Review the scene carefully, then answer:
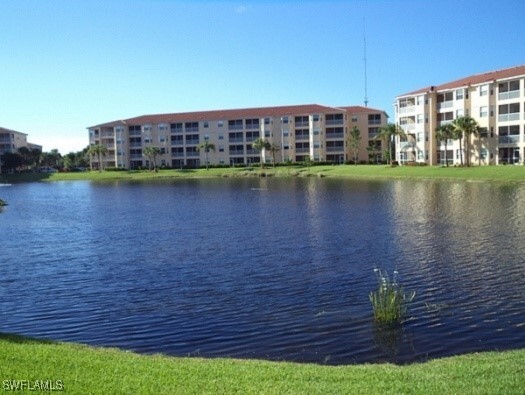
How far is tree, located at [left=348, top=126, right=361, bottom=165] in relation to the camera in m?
127

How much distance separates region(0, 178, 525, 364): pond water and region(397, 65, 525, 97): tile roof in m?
48.3

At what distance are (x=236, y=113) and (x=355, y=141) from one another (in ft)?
111

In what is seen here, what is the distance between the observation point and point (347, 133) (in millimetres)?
132500

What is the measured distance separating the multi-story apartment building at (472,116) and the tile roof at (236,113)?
26.8m

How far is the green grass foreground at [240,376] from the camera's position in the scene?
8.80 metres

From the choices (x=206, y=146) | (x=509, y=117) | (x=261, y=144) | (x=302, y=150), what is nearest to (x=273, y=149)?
(x=261, y=144)

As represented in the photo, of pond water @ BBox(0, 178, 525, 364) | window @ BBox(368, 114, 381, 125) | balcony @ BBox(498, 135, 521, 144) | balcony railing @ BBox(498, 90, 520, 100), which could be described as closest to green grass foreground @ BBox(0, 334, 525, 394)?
pond water @ BBox(0, 178, 525, 364)

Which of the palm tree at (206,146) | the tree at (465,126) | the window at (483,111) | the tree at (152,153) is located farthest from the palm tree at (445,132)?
the tree at (152,153)

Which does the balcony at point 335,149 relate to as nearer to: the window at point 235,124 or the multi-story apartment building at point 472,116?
the window at point 235,124

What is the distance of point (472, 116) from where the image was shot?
93625 millimetres

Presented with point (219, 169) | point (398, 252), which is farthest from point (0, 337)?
point (219, 169)

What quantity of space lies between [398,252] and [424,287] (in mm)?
7164

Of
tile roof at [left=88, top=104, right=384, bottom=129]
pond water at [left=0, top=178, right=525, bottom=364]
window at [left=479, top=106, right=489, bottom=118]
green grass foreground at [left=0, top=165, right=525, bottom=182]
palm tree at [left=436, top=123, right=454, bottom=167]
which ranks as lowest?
pond water at [left=0, top=178, right=525, bottom=364]

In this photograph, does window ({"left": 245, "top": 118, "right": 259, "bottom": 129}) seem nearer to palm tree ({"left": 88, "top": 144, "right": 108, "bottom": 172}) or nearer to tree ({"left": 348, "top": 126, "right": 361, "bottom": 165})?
tree ({"left": 348, "top": 126, "right": 361, "bottom": 165})
